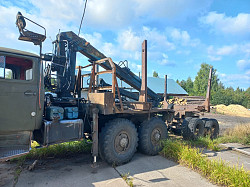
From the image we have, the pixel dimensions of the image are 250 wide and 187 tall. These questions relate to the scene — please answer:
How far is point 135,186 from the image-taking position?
3.74m

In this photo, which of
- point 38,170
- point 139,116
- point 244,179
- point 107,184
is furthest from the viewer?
point 139,116

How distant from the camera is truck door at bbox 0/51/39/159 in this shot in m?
3.57

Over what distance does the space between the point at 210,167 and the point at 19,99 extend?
180 inches

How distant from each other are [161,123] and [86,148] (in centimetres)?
272

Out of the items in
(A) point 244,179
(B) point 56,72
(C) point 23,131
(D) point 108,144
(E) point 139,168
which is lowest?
(E) point 139,168

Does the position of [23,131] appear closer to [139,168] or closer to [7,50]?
[7,50]

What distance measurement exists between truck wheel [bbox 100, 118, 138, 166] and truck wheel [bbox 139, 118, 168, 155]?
39 cm

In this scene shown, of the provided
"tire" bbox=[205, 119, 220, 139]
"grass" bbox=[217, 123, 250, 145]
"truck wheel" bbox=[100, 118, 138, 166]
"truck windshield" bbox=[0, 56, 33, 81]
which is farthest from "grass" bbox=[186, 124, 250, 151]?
"truck windshield" bbox=[0, 56, 33, 81]

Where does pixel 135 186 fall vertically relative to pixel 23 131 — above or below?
below

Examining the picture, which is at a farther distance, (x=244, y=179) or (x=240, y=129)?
(x=240, y=129)

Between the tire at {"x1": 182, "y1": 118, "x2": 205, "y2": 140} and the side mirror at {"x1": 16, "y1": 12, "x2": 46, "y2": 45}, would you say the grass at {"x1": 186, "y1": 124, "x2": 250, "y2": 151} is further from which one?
the side mirror at {"x1": 16, "y1": 12, "x2": 46, "y2": 45}

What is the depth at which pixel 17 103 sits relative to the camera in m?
3.71

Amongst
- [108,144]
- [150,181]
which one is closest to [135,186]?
[150,181]

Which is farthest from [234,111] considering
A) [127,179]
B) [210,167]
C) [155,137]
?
[127,179]
